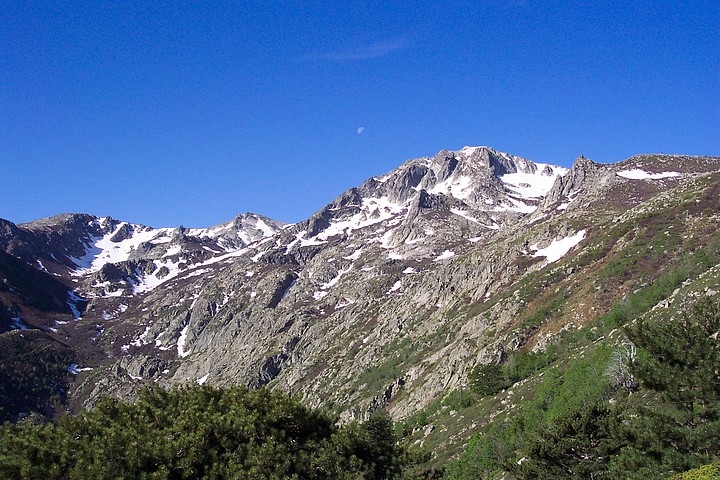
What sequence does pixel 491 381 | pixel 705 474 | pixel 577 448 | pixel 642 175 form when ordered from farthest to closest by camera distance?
1. pixel 642 175
2. pixel 491 381
3. pixel 577 448
4. pixel 705 474

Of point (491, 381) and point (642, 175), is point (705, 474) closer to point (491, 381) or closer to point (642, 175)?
point (491, 381)

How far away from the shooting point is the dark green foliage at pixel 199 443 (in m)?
19.6

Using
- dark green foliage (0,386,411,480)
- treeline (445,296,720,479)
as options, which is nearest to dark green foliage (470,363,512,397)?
treeline (445,296,720,479)

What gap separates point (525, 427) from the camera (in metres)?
49.2

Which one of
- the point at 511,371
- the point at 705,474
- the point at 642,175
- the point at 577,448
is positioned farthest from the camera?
the point at 642,175

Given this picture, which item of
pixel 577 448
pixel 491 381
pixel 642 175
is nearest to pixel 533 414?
pixel 491 381

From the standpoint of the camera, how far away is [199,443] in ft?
69.4

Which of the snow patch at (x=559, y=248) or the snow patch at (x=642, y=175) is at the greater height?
the snow patch at (x=642, y=175)

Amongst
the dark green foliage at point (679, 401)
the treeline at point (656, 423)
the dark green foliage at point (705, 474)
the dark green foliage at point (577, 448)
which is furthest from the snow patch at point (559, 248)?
the dark green foliage at point (705, 474)

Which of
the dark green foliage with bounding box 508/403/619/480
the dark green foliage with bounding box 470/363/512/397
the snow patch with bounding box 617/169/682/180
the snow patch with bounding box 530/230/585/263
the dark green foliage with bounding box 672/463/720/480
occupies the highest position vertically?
the snow patch with bounding box 617/169/682/180

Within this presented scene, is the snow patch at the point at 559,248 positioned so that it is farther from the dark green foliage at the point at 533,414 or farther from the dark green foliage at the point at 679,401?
the dark green foliage at the point at 679,401

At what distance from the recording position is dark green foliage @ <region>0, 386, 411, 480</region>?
19.6m

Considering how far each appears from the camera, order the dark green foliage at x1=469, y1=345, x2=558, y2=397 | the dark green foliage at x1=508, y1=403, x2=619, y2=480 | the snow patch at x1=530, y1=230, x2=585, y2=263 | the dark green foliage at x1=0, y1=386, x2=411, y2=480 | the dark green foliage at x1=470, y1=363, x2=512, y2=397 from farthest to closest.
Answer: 1. the snow patch at x1=530, y1=230, x2=585, y2=263
2. the dark green foliage at x1=470, y1=363, x2=512, y2=397
3. the dark green foliage at x1=469, y1=345, x2=558, y2=397
4. the dark green foliage at x1=508, y1=403, x2=619, y2=480
5. the dark green foliage at x1=0, y1=386, x2=411, y2=480

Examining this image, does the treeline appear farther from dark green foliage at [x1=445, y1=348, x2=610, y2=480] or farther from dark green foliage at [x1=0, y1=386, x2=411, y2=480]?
dark green foliage at [x1=445, y1=348, x2=610, y2=480]
